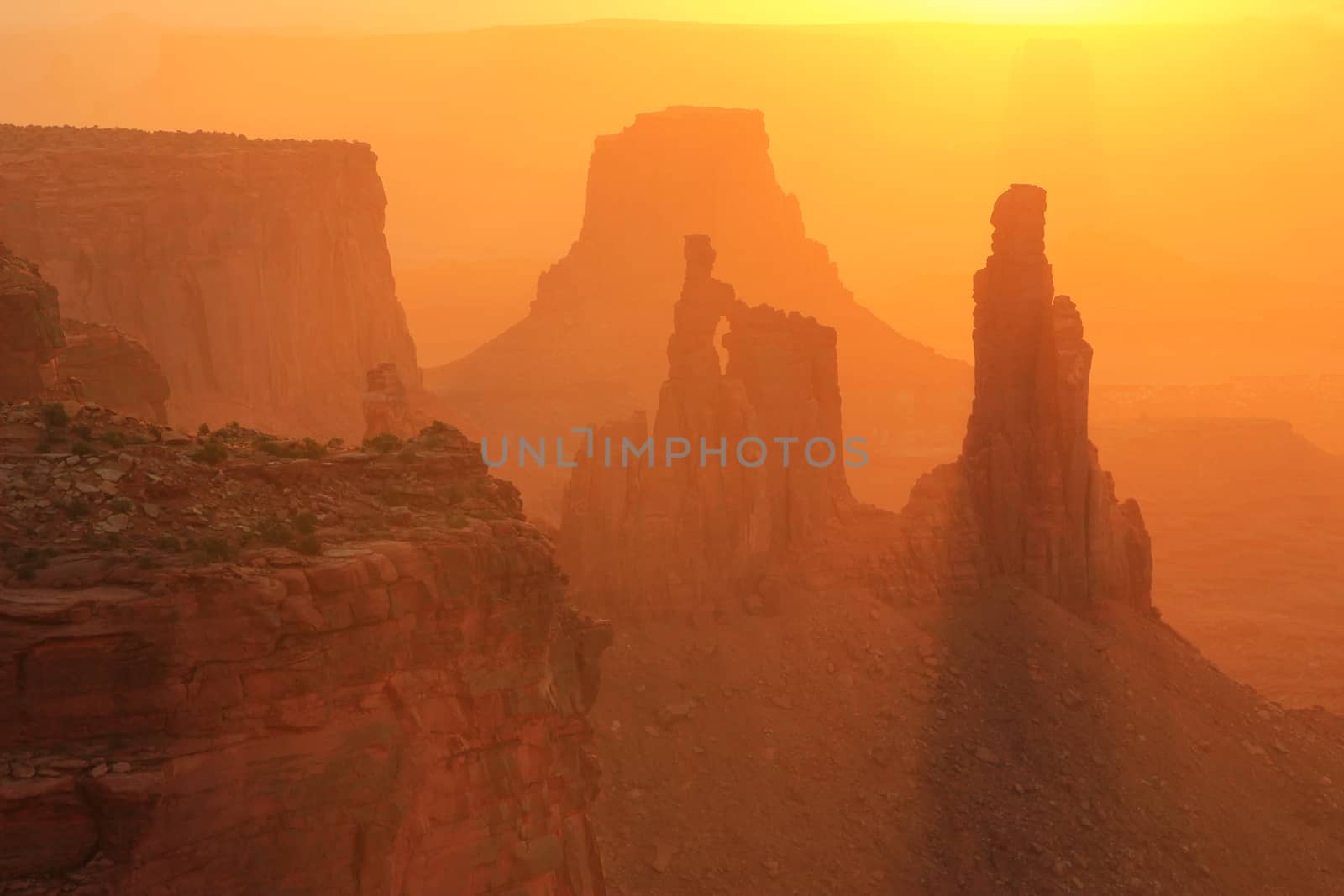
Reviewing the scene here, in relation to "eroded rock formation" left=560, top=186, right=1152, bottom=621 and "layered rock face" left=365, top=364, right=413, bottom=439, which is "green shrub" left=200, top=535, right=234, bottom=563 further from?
"eroded rock formation" left=560, top=186, right=1152, bottom=621

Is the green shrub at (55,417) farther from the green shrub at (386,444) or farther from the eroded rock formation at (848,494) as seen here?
the eroded rock formation at (848,494)

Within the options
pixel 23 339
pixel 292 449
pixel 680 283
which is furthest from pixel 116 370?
pixel 680 283

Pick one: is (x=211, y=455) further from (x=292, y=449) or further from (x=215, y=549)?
(x=215, y=549)

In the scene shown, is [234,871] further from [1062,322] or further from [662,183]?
[662,183]

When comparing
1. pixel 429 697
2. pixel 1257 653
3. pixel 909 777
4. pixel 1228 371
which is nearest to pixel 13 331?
pixel 429 697


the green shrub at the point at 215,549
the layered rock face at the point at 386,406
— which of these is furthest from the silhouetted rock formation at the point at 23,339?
the layered rock face at the point at 386,406

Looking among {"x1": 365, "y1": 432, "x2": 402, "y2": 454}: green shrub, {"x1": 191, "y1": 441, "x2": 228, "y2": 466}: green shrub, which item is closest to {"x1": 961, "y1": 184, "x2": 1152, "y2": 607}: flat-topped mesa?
{"x1": 365, "y1": 432, "x2": 402, "y2": 454}: green shrub
